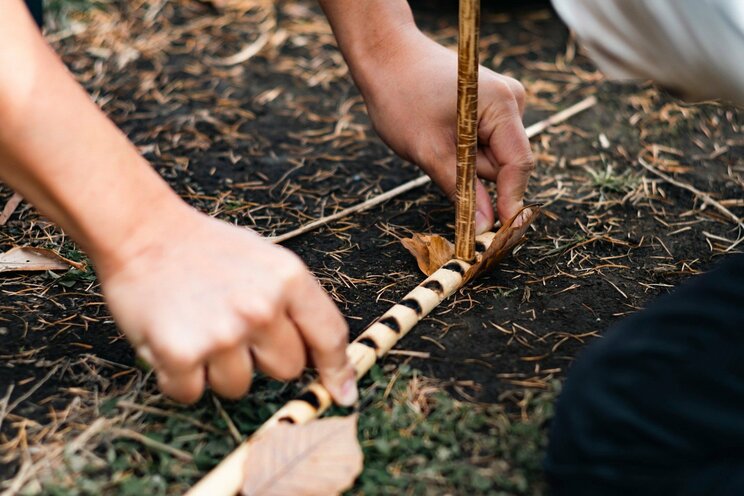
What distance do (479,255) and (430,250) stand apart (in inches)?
4.1

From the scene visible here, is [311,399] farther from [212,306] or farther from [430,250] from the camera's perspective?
[430,250]

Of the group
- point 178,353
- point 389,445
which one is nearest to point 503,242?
point 389,445

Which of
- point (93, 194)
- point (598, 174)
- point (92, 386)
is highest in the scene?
point (93, 194)

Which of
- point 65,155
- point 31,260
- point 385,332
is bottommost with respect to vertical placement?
point 385,332

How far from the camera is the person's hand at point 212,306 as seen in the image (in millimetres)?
1173

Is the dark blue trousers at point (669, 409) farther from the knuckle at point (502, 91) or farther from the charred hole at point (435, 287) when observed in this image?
the knuckle at point (502, 91)

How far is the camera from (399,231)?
77.7 inches

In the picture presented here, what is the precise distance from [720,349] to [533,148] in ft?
4.28

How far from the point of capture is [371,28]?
194 centimetres

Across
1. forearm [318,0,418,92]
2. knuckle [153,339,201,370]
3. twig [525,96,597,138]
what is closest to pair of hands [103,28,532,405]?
knuckle [153,339,201,370]

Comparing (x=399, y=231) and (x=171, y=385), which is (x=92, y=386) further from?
(x=399, y=231)

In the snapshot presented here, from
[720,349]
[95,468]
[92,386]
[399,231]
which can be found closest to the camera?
[720,349]

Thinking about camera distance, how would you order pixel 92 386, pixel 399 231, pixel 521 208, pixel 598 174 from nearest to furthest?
pixel 92 386, pixel 521 208, pixel 399 231, pixel 598 174

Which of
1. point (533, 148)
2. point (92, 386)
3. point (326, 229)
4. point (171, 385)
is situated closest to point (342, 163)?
point (326, 229)
